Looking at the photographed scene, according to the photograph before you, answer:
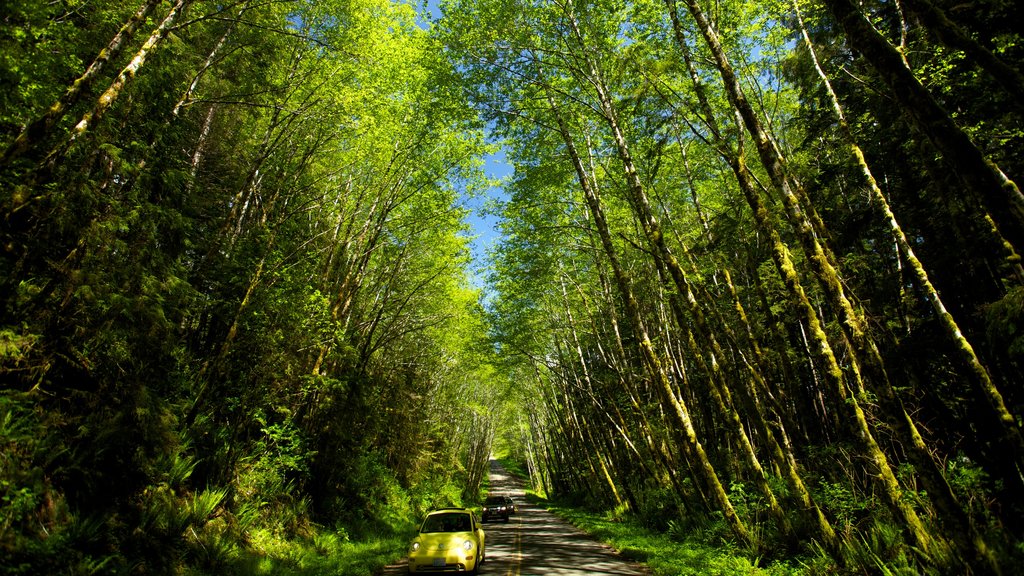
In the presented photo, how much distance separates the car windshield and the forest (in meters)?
1.72

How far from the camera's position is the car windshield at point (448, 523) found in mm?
9250

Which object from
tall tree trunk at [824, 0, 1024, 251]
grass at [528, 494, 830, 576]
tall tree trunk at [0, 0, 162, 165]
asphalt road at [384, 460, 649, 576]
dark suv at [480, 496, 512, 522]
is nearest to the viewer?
tall tree trunk at [824, 0, 1024, 251]

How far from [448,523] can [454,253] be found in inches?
371

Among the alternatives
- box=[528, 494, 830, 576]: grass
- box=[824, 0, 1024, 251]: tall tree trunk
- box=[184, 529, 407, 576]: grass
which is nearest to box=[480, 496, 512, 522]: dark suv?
box=[528, 494, 830, 576]: grass

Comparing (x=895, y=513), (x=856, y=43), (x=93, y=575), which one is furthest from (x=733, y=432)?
(x=93, y=575)

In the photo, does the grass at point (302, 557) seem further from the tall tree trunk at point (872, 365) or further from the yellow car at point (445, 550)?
the tall tree trunk at point (872, 365)

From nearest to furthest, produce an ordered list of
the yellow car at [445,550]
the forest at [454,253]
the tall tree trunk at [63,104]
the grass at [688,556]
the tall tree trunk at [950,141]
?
1. the tall tree trunk at [950,141]
2. the tall tree trunk at [63,104]
3. the forest at [454,253]
4. the grass at [688,556]
5. the yellow car at [445,550]

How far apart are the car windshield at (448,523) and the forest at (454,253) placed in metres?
1.72

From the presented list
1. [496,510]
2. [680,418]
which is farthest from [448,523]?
[496,510]

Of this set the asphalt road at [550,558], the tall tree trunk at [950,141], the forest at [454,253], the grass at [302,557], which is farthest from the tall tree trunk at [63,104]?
the asphalt road at [550,558]

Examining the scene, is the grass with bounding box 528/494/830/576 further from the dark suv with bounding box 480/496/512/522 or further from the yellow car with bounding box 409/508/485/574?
the dark suv with bounding box 480/496/512/522

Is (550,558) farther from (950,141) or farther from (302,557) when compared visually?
(950,141)

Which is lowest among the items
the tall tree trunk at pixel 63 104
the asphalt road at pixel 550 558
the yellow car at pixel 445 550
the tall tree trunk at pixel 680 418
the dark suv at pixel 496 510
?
the dark suv at pixel 496 510

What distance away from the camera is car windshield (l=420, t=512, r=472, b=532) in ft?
30.3
